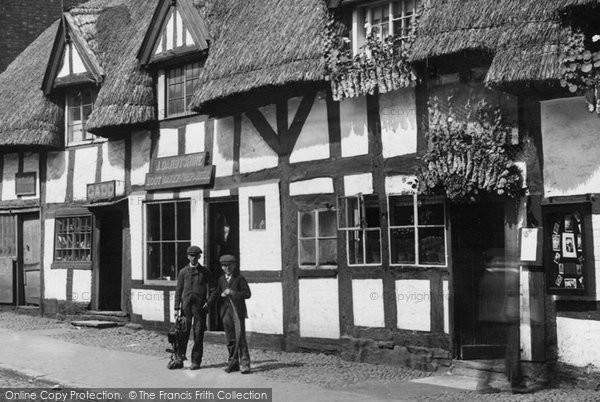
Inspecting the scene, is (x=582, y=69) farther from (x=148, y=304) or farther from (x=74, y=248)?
(x=74, y=248)

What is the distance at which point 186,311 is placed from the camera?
11.3 metres

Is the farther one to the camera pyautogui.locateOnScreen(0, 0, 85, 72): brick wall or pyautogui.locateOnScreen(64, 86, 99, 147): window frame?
pyautogui.locateOnScreen(0, 0, 85, 72): brick wall

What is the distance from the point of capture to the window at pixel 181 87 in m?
15.2

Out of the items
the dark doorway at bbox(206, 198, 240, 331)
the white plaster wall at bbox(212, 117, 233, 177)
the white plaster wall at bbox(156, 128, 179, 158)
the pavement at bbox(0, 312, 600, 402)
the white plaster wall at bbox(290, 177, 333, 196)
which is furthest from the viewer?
the white plaster wall at bbox(156, 128, 179, 158)

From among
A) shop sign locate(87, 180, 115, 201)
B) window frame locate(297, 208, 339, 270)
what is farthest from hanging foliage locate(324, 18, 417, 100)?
shop sign locate(87, 180, 115, 201)

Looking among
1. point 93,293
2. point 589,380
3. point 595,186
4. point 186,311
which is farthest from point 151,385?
point 93,293

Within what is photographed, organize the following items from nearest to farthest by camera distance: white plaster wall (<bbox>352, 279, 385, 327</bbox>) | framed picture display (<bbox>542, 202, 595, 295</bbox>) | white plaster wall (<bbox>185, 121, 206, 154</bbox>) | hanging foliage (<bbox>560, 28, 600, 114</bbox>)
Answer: hanging foliage (<bbox>560, 28, 600, 114</bbox>), framed picture display (<bbox>542, 202, 595, 295</bbox>), white plaster wall (<bbox>352, 279, 385, 327</bbox>), white plaster wall (<bbox>185, 121, 206, 154</bbox>)

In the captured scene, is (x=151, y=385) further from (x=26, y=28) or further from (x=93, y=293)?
(x=26, y=28)

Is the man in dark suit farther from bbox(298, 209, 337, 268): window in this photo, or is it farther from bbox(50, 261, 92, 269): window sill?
bbox(50, 261, 92, 269): window sill

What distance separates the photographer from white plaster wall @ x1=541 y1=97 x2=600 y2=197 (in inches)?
361

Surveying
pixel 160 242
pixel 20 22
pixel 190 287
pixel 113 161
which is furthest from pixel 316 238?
pixel 20 22

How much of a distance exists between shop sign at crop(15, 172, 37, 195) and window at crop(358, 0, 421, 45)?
9896 millimetres

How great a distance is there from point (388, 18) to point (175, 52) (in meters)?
5.05

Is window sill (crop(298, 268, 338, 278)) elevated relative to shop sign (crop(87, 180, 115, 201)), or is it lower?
lower
